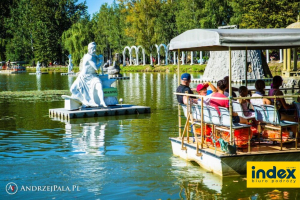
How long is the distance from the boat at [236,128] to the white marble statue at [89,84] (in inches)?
375

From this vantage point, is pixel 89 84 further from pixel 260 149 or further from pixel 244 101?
pixel 260 149

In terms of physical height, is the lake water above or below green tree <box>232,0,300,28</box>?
below

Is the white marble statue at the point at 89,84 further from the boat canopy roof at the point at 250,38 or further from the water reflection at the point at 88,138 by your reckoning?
the boat canopy roof at the point at 250,38

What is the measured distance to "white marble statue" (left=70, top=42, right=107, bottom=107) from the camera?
783 inches

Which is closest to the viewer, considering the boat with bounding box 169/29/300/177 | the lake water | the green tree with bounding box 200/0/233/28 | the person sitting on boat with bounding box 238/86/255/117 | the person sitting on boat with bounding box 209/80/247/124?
the lake water

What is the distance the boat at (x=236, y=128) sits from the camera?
9.33m

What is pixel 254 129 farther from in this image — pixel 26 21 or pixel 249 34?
pixel 26 21

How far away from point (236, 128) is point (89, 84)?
445 inches

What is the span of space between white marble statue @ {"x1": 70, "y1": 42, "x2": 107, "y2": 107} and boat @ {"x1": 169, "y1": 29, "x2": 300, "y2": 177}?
9524mm

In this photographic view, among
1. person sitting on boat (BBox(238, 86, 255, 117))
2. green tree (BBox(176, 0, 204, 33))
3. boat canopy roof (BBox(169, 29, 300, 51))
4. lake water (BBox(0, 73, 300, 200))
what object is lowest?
lake water (BBox(0, 73, 300, 200))

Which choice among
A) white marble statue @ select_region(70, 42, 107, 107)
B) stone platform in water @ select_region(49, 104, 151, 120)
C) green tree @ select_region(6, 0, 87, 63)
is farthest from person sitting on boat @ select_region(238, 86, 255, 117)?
green tree @ select_region(6, 0, 87, 63)

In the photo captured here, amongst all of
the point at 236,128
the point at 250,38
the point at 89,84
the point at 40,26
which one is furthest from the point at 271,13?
the point at 40,26

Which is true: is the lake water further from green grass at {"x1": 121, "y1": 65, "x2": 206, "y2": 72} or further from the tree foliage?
green grass at {"x1": 121, "y1": 65, "x2": 206, "y2": 72}

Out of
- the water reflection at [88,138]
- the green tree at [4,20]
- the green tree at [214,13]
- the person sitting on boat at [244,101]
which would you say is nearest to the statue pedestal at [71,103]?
the water reflection at [88,138]
